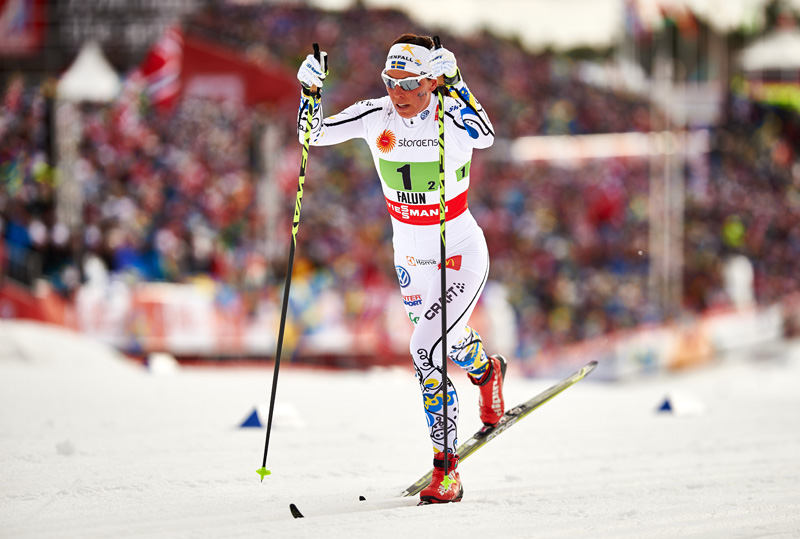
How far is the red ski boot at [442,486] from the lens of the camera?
4641 mm

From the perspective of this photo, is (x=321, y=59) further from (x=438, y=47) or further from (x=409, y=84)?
(x=438, y=47)

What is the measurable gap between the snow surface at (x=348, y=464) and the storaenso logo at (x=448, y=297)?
0.99m

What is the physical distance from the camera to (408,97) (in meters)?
4.86

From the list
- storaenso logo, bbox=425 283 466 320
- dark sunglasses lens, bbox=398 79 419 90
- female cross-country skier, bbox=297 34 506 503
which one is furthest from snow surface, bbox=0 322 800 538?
dark sunglasses lens, bbox=398 79 419 90

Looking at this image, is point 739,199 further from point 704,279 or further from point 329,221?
point 329,221

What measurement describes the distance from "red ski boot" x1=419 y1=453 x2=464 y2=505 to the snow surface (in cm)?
14

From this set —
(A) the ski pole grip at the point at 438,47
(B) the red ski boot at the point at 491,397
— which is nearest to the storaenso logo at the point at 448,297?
(B) the red ski boot at the point at 491,397

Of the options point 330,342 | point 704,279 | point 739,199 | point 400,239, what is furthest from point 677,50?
point 400,239

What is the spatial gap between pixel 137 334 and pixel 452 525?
10957 millimetres

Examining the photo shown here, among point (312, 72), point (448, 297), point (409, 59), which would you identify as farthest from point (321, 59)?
point (448, 297)

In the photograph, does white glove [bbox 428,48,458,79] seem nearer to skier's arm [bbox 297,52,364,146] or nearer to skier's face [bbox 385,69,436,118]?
skier's face [bbox 385,69,436,118]

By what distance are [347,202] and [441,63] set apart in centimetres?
1686

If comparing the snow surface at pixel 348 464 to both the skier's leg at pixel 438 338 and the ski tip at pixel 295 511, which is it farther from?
the skier's leg at pixel 438 338

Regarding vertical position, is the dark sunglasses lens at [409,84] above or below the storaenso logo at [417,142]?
above
